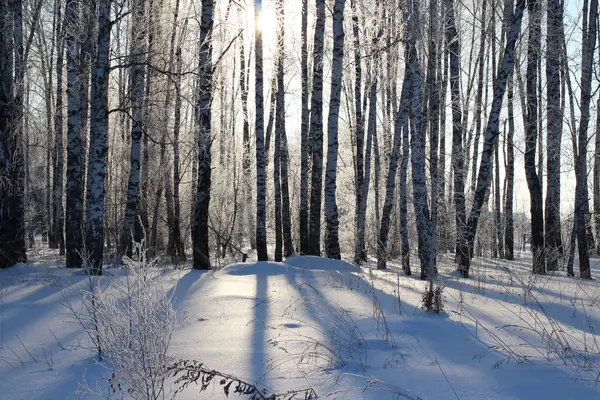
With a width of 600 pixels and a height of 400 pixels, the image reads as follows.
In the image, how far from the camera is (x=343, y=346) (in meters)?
3.39

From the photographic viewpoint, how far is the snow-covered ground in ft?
8.91

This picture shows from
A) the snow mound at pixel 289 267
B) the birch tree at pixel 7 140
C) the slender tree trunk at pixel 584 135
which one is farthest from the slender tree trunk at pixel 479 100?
the birch tree at pixel 7 140

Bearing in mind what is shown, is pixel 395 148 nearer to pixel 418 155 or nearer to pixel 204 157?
pixel 418 155

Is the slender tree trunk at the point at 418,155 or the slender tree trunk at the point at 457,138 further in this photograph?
the slender tree trunk at the point at 457,138

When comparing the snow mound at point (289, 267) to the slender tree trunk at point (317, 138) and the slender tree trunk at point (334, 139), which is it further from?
the slender tree trunk at point (317, 138)

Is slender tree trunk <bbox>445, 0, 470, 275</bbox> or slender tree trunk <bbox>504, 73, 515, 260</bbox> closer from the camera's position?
slender tree trunk <bbox>445, 0, 470, 275</bbox>

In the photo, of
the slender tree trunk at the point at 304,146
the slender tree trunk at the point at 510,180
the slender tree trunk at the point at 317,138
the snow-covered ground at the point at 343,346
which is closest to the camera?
the snow-covered ground at the point at 343,346

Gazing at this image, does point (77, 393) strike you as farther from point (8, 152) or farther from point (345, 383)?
point (8, 152)

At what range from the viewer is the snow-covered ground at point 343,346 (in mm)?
2717

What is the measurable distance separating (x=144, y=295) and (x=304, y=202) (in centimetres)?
1098

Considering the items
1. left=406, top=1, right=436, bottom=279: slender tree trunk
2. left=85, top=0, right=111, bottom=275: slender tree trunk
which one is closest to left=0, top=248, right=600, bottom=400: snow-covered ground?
left=85, top=0, right=111, bottom=275: slender tree trunk

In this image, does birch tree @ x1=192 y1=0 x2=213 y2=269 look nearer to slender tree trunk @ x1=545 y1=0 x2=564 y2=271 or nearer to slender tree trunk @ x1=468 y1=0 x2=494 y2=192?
slender tree trunk @ x1=545 y1=0 x2=564 y2=271

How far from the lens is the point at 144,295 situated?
2465mm

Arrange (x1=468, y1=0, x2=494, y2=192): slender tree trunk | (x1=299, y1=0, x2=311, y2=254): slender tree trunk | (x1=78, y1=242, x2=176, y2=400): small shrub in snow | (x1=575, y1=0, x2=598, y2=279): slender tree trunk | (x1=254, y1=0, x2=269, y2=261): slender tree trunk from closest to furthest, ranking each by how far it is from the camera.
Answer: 1. (x1=78, y1=242, x2=176, y2=400): small shrub in snow
2. (x1=575, y1=0, x2=598, y2=279): slender tree trunk
3. (x1=254, y1=0, x2=269, y2=261): slender tree trunk
4. (x1=299, y1=0, x2=311, y2=254): slender tree trunk
5. (x1=468, y1=0, x2=494, y2=192): slender tree trunk
